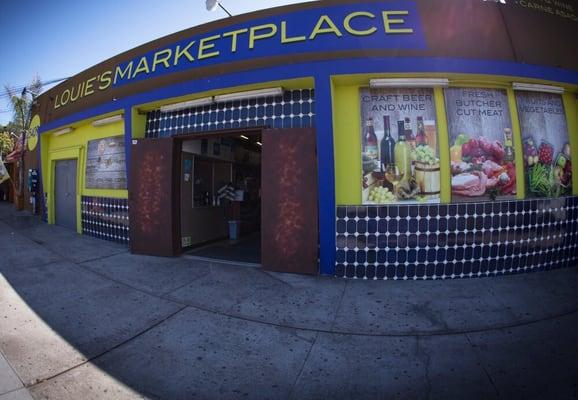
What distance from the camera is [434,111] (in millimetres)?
5203

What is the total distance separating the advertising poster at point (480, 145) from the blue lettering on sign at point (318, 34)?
4.31 ft

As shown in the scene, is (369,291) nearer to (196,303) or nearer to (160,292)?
(196,303)

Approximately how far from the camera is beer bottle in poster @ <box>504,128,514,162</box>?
17.5ft

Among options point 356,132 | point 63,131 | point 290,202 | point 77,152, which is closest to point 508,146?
point 356,132

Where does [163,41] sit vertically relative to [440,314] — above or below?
above

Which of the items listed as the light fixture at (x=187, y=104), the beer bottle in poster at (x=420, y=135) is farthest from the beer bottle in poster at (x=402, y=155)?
the light fixture at (x=187, y=104)

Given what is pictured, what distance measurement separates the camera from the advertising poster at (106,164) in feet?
25.4

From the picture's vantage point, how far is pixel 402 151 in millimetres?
5168

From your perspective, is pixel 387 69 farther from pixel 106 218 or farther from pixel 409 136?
pixel 106 218

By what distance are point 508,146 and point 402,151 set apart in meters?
1.95

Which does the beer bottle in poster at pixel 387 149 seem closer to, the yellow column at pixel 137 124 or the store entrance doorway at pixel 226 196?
the store entrance doorway at pixel 226 196

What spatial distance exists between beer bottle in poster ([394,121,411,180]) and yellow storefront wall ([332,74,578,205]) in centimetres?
56

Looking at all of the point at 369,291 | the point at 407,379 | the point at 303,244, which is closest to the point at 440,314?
the point at 369,291

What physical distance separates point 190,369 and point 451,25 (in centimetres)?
618
